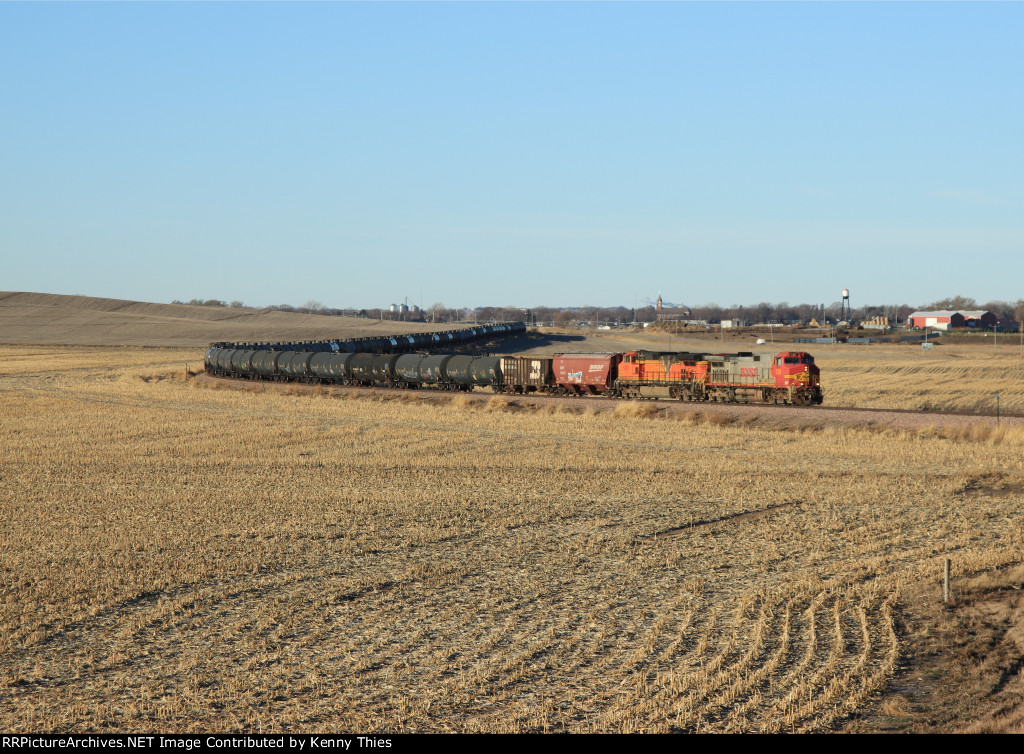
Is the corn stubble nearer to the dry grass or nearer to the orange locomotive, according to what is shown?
the orange locomotive

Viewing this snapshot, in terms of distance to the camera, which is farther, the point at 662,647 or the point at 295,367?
the point at 295,367

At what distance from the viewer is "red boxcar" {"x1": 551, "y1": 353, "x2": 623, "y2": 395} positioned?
179ft

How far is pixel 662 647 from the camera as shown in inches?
555

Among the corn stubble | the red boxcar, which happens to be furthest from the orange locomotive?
the corn stubble

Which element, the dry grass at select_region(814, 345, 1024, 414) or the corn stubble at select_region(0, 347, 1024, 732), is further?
the dry grass at select_region(814, 345, 1024, 414)

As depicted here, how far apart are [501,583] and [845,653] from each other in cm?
655

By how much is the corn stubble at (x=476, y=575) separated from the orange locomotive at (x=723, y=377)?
33.0 feet

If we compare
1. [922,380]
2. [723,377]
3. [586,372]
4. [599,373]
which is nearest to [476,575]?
[723,377]

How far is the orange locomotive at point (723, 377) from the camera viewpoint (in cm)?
4806

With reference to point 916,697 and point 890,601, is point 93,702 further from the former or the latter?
point 890,601

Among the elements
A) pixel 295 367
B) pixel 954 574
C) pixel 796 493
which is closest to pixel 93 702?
pixel 954 574

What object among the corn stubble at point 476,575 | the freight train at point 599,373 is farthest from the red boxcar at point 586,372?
the corn stubble at point 476,575

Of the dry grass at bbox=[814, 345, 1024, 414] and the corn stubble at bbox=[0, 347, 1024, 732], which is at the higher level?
the dry grass at bbox=[814, 345, 1024, 414]

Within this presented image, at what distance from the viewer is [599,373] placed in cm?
5494
